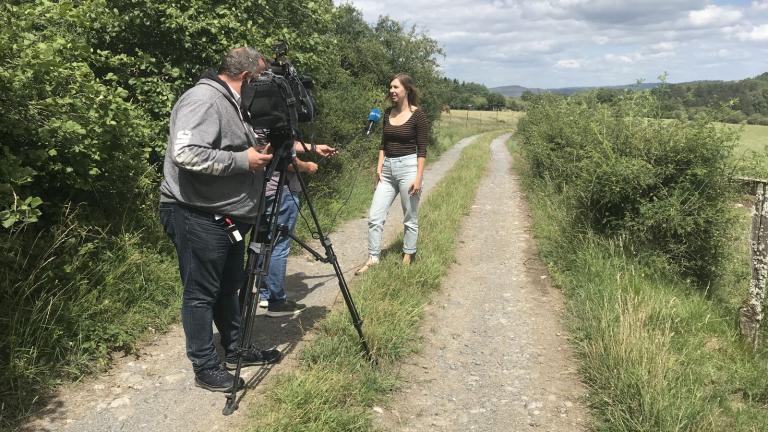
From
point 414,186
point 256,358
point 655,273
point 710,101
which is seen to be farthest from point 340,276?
point 710,101

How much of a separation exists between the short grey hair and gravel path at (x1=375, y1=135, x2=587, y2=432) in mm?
2299

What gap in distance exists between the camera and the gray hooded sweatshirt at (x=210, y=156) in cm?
258

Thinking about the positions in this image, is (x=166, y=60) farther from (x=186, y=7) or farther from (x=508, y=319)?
(x=508, y=319)

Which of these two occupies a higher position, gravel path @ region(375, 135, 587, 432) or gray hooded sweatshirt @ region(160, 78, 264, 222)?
gray hooded sweatshirt @ region(160, 78, 264, 222)

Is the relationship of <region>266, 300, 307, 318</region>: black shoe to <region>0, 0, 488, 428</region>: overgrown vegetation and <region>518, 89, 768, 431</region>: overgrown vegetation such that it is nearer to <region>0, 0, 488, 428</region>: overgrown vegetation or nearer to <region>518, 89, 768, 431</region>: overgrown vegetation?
<region>0, 0, 488, 428</region>: overgrown vegetation

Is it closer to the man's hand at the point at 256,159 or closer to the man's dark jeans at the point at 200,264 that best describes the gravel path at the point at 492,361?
the man's dark jeans at the point at 200,264

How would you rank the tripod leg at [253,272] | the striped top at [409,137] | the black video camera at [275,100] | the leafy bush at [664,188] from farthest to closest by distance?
the leafy bush at [664,188]
the striped top at [409,137]
the tripod leg at [253,272]
the black video camera at [275,100]

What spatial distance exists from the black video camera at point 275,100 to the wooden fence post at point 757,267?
4262 mm

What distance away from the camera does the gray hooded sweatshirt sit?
2584 mm

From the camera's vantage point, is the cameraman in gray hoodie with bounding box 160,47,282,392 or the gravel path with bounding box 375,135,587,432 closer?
the cameraman in gray hoodie with bounding box 160,47,282,392

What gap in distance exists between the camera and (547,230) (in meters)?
7.55

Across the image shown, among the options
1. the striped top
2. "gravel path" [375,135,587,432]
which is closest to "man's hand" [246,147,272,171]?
"gravel path" [375,135,587,432]

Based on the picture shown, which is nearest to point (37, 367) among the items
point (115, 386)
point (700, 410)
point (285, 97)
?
point (115, 386)

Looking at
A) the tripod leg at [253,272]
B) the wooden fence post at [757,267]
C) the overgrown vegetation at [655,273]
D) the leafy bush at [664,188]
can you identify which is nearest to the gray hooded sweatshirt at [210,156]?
the tripod leg at [253,272]
